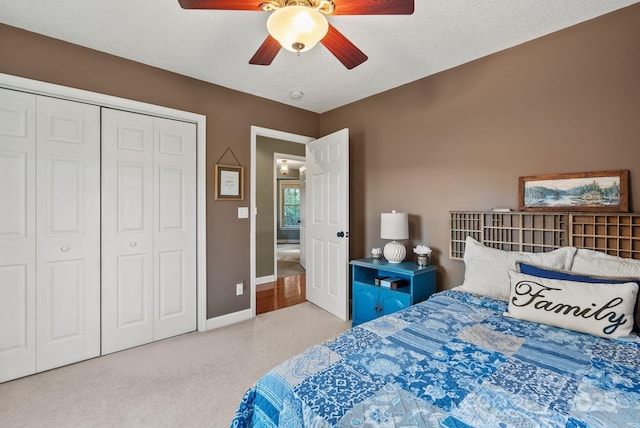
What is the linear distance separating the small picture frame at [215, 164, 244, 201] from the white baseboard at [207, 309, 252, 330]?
4.05 ft

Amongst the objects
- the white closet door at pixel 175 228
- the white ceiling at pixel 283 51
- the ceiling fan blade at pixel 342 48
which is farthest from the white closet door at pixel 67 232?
the ceiling fan blade at pixel 342 48

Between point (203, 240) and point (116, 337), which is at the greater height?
point (203, 240)

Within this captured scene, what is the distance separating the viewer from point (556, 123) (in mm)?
2170

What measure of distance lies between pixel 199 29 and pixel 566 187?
2832 mm

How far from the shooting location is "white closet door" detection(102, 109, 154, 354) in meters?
2.52

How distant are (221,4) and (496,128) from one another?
2.19 meters

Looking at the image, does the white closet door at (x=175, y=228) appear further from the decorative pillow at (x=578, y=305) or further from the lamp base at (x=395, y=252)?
the decorative pillow at (x=578, y=305)

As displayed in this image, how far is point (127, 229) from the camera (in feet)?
8.59

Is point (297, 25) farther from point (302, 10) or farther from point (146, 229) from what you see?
point (146, 229)

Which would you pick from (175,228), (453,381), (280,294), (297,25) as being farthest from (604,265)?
(280,294)

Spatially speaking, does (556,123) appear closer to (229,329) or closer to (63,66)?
(229,329)

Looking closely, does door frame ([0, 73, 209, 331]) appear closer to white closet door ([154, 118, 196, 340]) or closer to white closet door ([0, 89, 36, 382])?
white closet door ([154, 118, 196, 340])

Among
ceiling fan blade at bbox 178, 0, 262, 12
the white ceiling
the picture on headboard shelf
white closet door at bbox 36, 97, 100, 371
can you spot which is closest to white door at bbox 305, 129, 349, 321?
the white ceiling

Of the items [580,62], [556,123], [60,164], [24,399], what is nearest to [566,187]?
[556,123]
